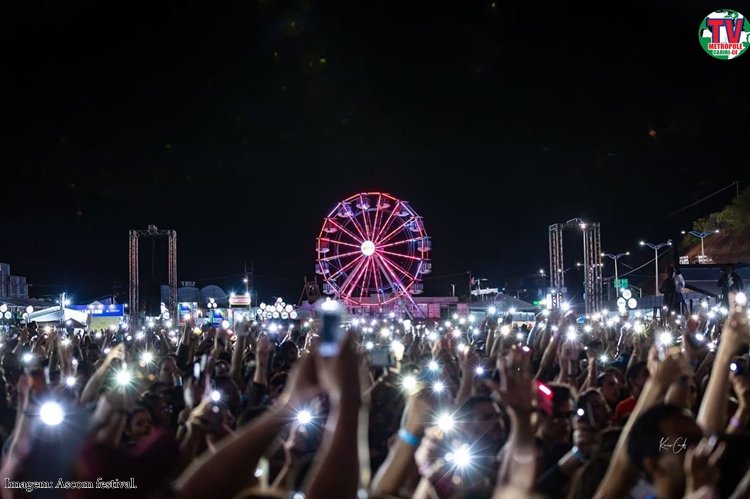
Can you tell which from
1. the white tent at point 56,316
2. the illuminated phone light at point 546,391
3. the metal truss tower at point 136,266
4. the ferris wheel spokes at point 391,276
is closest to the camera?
the illuminated phone light at point 546,391

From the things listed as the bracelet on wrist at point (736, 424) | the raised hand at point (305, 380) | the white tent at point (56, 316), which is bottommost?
the bracelet on wrist at point (736, 424)

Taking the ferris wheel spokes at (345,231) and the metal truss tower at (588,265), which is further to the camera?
the ferris wheel spokes at (345,231)

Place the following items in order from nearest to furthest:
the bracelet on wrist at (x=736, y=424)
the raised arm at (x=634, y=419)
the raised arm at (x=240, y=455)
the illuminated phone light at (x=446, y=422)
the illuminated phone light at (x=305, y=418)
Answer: the raised arm at (x=240, y=455) → the raised arm at (x=634, y=419) → the illuminated phone light at (x=446, y=422) → the illuminated phone light at (x=305, y=418) → the bracelet on wrist at (x=736, y=424)

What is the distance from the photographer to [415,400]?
12.2 ft

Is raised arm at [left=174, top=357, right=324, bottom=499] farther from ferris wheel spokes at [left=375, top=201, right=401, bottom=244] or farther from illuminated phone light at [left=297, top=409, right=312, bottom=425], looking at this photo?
ferris wheel spokes at [left=375, top=201, right=401, bottom=244]

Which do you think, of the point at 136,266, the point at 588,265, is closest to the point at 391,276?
the point at 588,265

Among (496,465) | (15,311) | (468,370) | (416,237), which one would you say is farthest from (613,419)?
(15,311)

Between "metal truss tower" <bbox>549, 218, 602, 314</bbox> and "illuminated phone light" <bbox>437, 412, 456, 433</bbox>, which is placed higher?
"metal truss tower" <bbox>549, 218, 602, 314</bbox>

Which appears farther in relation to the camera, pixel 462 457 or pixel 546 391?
pixel 546 391

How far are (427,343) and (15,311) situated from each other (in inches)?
1235

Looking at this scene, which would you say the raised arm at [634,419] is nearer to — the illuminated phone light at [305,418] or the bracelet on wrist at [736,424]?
the bracelet on wrist at [736,424]

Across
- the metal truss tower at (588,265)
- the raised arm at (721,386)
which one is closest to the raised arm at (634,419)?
the raised arm at (721,386)

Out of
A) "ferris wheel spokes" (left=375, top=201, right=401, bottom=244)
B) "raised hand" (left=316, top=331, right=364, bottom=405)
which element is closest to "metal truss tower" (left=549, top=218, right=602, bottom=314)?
"ferris wheel spokes" (left=375, top=201, right=401, bottom=244)

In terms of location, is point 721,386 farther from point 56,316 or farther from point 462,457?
point 56,316
